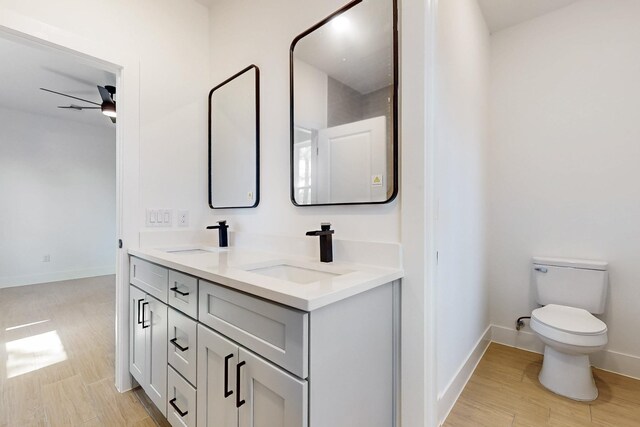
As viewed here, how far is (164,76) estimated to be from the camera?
190cm

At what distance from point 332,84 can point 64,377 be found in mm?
2483

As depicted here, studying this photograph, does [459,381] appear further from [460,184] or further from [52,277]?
[52,277]

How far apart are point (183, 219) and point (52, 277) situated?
13.5 ft

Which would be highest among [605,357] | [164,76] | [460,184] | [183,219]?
[164,76]

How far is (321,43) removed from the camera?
4.60ft

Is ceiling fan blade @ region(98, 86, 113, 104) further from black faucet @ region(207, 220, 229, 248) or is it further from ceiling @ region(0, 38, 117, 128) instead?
black faucet @ region(207, 220, 229, 248)

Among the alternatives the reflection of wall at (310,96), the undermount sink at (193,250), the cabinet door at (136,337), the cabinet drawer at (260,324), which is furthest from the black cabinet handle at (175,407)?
the reflection of wall at (310,96)

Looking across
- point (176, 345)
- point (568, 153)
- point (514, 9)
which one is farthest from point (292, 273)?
point (514, 9)

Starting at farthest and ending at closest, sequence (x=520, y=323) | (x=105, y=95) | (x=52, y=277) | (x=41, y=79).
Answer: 1. (x=52, y=277)
2. (x=41, y=79)
3. (x=105, y=95)
4. (x=520, y=323)

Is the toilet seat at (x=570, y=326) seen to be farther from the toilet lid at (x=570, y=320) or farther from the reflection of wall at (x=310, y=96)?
the reflection of wall at (x=310, y=96)

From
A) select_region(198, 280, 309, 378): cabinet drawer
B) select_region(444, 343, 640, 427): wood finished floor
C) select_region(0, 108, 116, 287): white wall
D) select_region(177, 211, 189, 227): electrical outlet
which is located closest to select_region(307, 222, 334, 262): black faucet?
select_region(198, 280, 309, 378): cabinet drawer

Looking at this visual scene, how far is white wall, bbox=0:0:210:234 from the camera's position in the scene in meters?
1.64

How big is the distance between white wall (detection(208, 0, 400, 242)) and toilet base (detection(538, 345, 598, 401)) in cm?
147

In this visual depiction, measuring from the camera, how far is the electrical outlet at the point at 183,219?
1991mm
